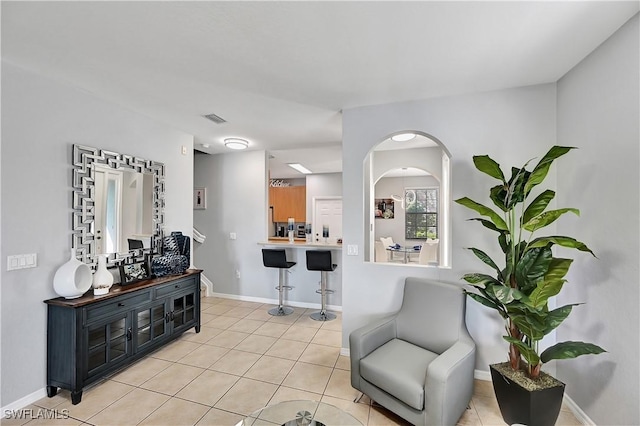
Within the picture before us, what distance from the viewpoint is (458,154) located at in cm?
264

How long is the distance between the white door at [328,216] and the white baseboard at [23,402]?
607 cm

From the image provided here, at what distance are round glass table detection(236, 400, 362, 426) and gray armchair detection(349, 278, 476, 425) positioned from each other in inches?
18.3

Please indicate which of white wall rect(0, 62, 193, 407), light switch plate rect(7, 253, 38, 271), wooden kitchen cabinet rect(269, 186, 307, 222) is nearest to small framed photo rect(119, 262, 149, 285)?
white wall rect(0, 62, 193, 407)

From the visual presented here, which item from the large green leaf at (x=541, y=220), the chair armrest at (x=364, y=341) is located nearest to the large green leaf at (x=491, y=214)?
the large green leaf at (x=541, y=220)

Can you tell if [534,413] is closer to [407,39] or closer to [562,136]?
[562,136]

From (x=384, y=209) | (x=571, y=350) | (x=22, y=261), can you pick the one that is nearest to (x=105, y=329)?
(x=22, y=261)

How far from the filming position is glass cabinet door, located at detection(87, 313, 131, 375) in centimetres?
→ 231

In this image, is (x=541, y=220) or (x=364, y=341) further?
(x=364, y=341)

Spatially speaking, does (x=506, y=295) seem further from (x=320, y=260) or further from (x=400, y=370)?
(x=320, y=260)

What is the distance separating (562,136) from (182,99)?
3489 mm

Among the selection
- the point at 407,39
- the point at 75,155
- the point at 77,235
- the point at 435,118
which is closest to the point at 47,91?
the point at 75,155

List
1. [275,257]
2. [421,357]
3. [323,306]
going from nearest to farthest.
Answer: [421,357] → [323,306] → [275,257]

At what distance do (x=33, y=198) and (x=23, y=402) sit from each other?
160cm

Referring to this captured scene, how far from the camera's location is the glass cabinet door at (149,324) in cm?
274
